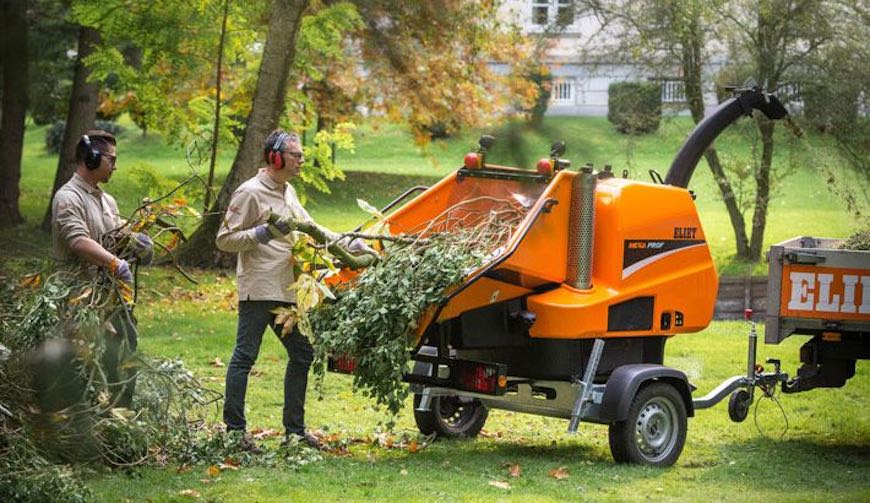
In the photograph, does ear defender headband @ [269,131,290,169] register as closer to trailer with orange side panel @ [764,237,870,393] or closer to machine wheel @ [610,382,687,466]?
machine wheel @ [610,382,687,466]

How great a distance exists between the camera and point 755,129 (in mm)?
21250

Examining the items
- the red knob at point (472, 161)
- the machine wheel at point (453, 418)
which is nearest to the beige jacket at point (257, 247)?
the red knob at point (472, 161)

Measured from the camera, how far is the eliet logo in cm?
918

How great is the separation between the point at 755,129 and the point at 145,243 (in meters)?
15.5

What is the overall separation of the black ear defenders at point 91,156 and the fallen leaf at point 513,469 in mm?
2986

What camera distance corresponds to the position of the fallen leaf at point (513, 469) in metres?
7.91

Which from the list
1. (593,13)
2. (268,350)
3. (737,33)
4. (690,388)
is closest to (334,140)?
(268,350)

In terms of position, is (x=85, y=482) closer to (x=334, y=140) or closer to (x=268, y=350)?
(x=268, y=350)

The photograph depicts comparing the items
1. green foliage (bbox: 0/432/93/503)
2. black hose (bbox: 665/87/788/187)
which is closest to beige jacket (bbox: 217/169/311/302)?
green foliage (bbox: 0/432/93/503)

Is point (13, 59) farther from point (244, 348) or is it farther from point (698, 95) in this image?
point (698, 95)

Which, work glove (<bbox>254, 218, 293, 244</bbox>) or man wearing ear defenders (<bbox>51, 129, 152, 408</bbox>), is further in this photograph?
work glove (<bbox>254, 218, 293, 244</bbox>)

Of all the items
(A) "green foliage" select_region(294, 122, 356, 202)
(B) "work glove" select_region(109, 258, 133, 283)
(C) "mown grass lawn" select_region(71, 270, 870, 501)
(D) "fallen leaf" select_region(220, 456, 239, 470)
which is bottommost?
(C) "mown grass lawn" select_region(71, 270, 870, 501)

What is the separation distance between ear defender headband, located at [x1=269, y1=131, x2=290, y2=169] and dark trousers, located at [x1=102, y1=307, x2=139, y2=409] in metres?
1.35

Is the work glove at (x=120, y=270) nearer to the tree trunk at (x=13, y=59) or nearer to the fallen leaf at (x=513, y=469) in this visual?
the fallen leaf at (x=513, y=469)
